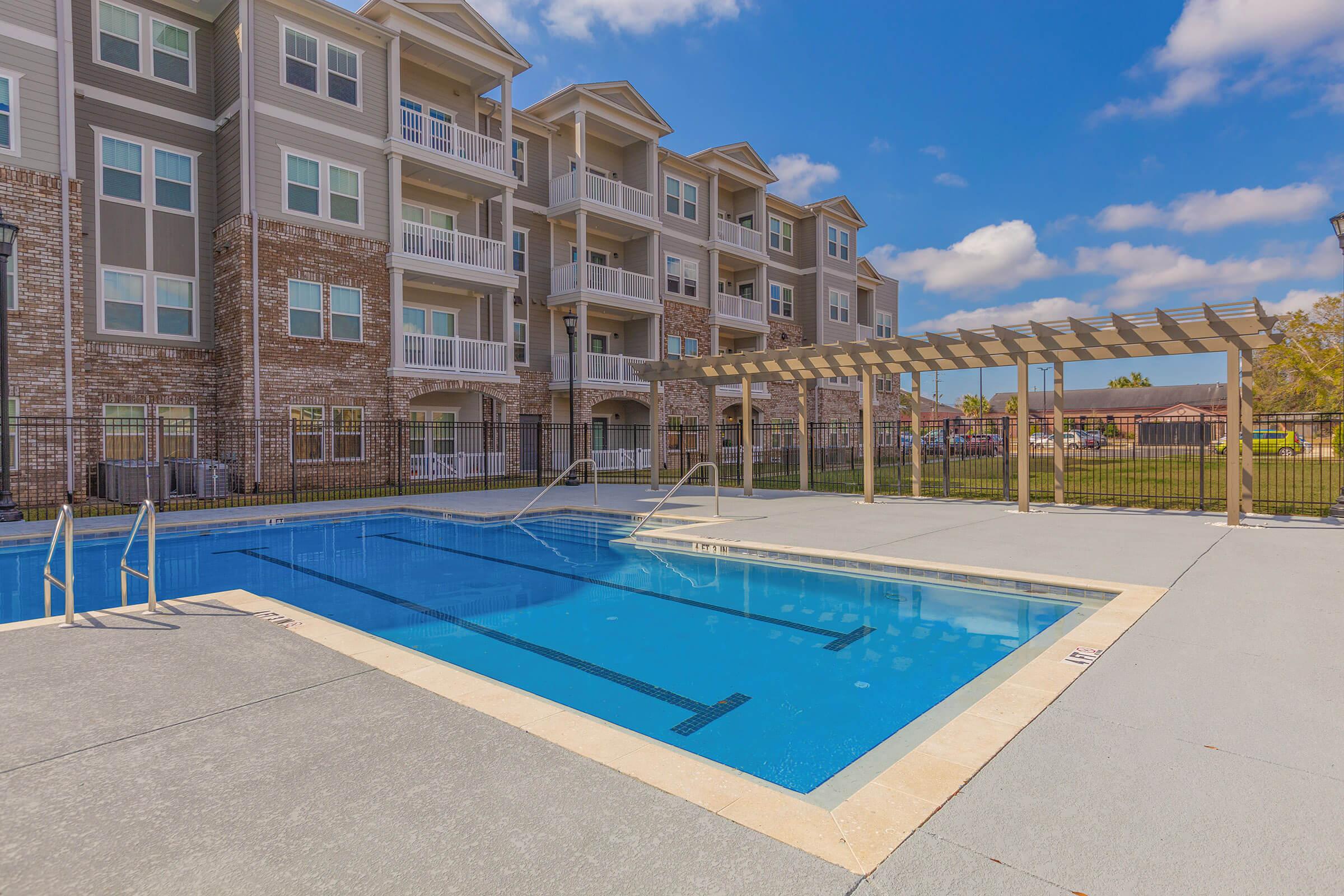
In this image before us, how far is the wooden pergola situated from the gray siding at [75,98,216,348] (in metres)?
12.1

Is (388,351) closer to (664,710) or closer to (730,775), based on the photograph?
(664,710)

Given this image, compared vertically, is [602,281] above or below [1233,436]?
above

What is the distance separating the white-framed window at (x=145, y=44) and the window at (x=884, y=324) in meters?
35.4

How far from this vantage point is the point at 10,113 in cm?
1477

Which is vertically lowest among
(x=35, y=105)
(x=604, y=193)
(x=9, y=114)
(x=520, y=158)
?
(x=9, y=114)

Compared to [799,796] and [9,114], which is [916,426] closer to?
[799,796]

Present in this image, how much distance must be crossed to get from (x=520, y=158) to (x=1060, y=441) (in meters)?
20.2

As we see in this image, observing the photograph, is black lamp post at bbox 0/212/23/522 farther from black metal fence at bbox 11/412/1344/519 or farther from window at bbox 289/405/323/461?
window at bbox 289/405/323/461

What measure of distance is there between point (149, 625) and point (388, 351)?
50.0 ft

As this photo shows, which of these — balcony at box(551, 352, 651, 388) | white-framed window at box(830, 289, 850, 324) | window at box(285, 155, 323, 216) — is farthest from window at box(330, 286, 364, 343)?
white-framed window at box(830, 289, 850, 324)

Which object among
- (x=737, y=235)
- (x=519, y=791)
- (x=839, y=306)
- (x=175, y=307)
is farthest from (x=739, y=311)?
(x=519, y=791)

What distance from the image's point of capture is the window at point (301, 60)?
1806 centimetres

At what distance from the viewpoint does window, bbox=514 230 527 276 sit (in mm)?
24844

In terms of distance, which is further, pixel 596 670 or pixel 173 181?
pixel 173 181
